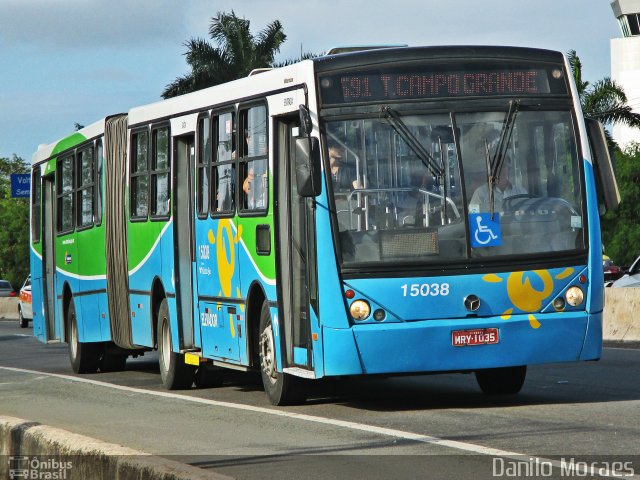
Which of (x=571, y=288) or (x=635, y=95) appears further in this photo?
(x=635, y=95)

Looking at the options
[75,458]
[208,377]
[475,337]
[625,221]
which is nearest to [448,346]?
[475,337]

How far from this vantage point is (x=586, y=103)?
2530 inches

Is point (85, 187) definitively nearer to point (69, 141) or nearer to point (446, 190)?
point (69, 141)

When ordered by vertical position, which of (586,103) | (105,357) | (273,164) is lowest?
(105,357)

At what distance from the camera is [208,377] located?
60.1 feet

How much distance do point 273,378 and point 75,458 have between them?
584 centimetres

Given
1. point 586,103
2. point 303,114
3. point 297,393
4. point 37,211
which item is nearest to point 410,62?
point 303,114

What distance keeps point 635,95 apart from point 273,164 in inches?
4270

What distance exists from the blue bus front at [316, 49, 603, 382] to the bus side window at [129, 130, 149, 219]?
6.06 meters

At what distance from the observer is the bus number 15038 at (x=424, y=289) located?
12.7 m

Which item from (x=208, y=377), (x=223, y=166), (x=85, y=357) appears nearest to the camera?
(x=223, y=166)

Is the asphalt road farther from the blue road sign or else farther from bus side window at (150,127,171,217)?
the blue road sign

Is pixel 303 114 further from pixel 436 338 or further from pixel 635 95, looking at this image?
pixel 635 95

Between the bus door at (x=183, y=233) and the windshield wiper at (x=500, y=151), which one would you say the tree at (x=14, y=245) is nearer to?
the bus door at (x=183, y=233)
